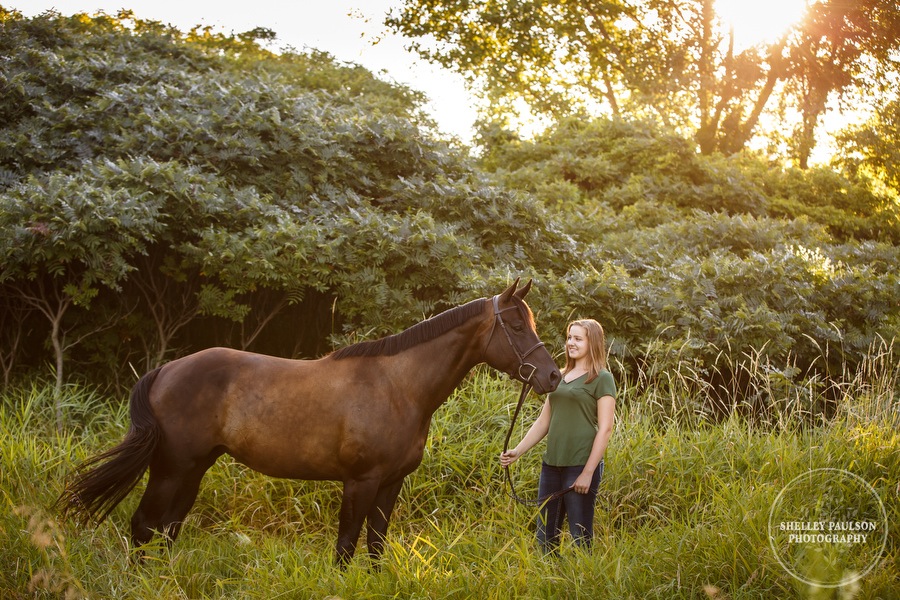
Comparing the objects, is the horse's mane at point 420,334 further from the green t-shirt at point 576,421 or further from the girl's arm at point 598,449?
the girl's arm at point 598,449

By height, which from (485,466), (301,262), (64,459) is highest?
(301,262)

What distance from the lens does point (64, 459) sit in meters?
5.39

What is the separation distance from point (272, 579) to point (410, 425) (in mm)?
1061

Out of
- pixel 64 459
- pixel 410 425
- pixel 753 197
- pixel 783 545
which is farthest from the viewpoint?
pixel 753 197

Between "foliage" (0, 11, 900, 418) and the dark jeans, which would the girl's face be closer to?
the dark jeans

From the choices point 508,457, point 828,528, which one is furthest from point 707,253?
point 508,457

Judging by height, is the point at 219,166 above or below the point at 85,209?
above

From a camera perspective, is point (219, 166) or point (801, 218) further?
point (801, 218)

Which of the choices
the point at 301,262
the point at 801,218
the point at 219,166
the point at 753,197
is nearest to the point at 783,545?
the point at 301,262

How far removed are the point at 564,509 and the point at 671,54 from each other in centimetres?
1581

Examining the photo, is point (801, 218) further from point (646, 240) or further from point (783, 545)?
point (783, 545)

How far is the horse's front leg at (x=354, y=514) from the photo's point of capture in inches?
157

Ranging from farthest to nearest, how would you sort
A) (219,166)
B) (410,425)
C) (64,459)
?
(219,166), (64,459), (410,425)

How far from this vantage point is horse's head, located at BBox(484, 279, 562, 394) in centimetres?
391
